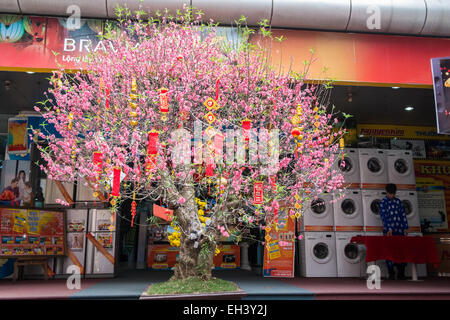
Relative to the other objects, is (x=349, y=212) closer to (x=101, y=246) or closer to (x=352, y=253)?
(x=352, y=253)

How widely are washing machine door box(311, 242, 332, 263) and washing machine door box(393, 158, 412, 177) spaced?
2.17 meters

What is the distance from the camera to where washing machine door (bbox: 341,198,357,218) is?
25.0ft

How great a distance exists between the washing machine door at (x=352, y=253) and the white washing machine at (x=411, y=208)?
3.88ft

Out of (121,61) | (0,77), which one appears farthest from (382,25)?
(0,77)

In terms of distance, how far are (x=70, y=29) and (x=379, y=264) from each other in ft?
22.1

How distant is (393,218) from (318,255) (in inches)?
60.2

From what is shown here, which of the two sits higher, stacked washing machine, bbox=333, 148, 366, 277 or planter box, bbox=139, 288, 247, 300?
stacked washing machine, bbox=333, 148, 366, 277

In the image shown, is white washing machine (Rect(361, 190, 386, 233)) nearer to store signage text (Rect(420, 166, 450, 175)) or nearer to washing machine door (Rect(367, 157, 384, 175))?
washing machine door (Rect(367, 157, 384, 175))

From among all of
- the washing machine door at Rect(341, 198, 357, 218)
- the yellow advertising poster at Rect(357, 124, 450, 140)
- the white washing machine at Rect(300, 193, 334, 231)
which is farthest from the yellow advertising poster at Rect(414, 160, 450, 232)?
the white washing machine at Rect(300, 193, 334, 231)

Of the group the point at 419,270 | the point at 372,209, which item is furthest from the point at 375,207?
the point at 419,270

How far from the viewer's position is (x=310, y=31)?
6371 millimetres

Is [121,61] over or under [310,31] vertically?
under

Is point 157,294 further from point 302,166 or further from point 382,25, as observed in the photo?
point 382,25

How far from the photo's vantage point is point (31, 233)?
6570 millimetres
